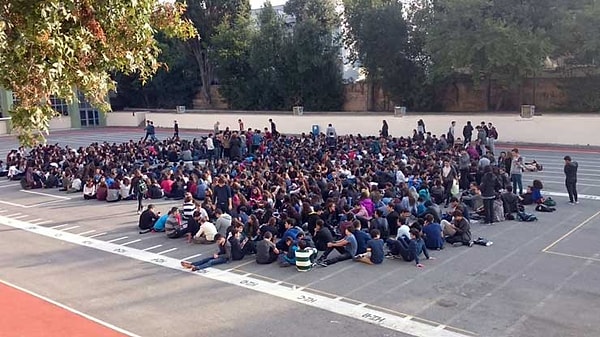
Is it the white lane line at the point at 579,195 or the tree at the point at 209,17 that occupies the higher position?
the tree at the point at 209,17

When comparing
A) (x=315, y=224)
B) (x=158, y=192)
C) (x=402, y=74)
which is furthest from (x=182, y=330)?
(x=402, y=74)

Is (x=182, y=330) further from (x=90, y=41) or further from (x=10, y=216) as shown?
Answer: (x=10, y=216)

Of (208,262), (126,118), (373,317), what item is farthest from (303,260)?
(126,118)

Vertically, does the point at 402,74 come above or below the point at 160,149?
above

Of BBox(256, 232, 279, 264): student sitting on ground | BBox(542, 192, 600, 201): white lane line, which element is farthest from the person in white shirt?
BBox(542, 192, 600, 201): white lane line

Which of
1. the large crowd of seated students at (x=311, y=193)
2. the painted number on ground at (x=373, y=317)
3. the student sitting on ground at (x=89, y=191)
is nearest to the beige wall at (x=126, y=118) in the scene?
the large crowd of seated students at (x=311, y=193)

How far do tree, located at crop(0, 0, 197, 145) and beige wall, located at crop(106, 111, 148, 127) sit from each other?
154ft

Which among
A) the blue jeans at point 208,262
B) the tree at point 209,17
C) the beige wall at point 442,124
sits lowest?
the blue jeans at point 208,262

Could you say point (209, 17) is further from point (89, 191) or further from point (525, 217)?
point (525, 217)

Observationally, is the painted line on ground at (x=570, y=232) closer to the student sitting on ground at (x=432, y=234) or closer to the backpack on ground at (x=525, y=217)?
the backpack on ground at (x=525, y=217)

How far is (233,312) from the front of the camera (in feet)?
35.6

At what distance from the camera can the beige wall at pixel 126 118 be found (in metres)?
55.2

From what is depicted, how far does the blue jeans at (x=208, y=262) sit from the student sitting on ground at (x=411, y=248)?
3820mm

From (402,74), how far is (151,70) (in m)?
37.0
